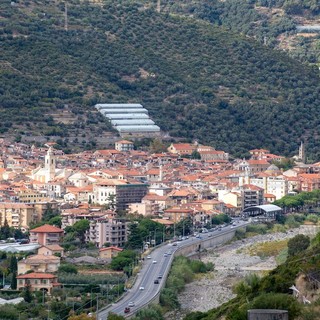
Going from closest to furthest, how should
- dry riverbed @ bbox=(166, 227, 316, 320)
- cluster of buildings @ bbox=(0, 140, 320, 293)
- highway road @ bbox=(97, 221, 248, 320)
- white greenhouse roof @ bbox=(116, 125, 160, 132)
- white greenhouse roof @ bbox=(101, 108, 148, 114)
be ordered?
highway road @ bbox=(97, 221, 248, 320), dry riverbed @ bbox=(166, 227, 316, 320), cluster of buildings @ bbox=(0, 140, 320, 293), white greenhouse roof @ bbox=(116, 125, 160, 132), white greenhouse roof @ bbox=(101, 108, 148, 114)

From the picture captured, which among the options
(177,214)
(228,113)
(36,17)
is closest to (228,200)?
(177,214)

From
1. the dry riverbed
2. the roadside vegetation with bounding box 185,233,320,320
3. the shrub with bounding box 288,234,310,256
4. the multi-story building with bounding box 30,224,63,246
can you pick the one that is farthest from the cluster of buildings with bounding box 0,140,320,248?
the roadside vegetation with bounding box 185,233,320,320

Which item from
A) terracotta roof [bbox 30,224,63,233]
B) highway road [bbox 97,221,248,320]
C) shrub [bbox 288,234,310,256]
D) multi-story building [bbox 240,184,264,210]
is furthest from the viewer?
multi-story building [bbox 240,184,264,210]

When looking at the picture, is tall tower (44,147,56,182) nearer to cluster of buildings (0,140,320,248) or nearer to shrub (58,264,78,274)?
cluster of buildings (0,140,320,248)

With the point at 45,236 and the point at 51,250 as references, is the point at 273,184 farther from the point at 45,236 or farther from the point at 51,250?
the point at 51,250

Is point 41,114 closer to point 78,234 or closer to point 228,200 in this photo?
point 228,200

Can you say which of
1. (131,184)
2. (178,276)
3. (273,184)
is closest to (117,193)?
(131,184)
